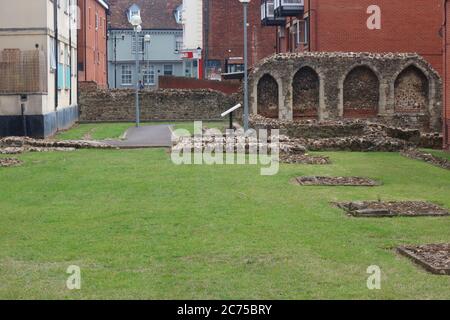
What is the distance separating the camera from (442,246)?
36.7ft

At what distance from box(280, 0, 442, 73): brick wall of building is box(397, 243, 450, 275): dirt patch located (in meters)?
37.2

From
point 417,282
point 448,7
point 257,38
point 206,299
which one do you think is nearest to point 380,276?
point 417,282

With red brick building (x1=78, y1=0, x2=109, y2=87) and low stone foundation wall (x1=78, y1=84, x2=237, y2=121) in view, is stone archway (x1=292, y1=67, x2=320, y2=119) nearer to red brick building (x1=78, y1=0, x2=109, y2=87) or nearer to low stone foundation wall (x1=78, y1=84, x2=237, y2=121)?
low stone foundation wall (x1=78, y1=84, x2=237, y2=121)

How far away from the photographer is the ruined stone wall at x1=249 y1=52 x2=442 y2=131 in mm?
42344

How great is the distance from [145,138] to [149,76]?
51363 mm

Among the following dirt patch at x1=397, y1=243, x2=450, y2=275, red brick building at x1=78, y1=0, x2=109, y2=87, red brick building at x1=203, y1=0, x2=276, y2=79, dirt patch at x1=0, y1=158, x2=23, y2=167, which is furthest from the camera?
red brick building at x1=203, y1=0, x2=276, y2=79

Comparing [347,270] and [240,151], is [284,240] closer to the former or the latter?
[347,270]

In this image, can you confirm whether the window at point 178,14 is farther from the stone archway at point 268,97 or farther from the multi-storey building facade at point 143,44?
the stone archway at point 268,97

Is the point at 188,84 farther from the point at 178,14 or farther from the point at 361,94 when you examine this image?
the point at 178,14

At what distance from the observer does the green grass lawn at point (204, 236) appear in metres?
9.10

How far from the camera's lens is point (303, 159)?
24250 mm

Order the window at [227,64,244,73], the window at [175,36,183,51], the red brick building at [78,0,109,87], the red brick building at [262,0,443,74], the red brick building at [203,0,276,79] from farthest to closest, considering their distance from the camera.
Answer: the window at [175,36,183,51], the red brick building at [203,0,276,79], the window at [227,64,244,73], the red brick building at [78,0,109,87], the red brick building at [262,0,443,74]

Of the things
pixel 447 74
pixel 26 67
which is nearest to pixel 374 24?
pixel 447 74

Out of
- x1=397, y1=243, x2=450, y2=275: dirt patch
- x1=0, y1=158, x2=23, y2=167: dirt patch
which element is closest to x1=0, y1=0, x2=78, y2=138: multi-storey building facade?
x1=0, y1=158, x2=23, y2=167: dirt patch
